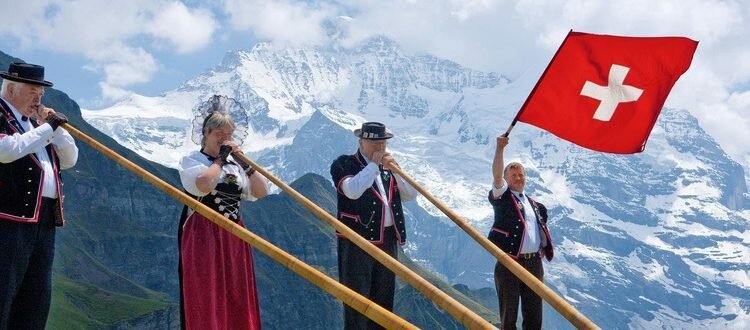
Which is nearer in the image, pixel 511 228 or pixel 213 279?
pixel 213 279

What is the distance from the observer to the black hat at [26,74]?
7.41m

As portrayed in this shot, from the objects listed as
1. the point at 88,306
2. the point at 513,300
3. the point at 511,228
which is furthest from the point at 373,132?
the point at 88,306

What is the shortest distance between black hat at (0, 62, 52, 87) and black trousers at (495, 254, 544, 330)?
5.04 meters

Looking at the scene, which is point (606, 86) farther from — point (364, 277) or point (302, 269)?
point (302, 269)

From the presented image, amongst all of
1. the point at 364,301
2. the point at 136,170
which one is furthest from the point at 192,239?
the point at 364,301

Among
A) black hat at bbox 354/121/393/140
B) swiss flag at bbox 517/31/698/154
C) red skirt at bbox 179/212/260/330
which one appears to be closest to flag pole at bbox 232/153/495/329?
red skirt at bbox 179/212/260/330

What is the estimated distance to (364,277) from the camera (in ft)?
30.0

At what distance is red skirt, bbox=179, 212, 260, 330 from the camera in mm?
8008

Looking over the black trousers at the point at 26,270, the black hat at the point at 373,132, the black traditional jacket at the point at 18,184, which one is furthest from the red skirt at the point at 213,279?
the black hat at the point at 373,132

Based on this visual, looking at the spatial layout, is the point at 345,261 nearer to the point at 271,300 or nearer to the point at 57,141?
the point at 57,141

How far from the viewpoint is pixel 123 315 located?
130 metres

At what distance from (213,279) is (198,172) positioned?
967mm

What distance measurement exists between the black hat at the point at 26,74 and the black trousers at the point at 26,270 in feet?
3.26

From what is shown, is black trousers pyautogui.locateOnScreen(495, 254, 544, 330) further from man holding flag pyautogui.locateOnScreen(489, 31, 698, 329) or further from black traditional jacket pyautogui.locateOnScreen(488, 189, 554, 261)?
man holding flag pyautogui.locateOnScreen(489, 31, 698, 329)
